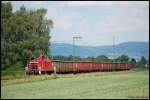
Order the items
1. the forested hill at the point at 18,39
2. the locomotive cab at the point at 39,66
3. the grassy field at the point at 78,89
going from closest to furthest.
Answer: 1. the grassy field at the point at 78,89
2. the locomotive cab at the point at 39,66
3. the forested hill at the point at 18,39

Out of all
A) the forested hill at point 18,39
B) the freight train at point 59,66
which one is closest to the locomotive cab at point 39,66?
the freight train at point 59,66

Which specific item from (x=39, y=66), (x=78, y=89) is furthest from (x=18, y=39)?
(x=78, y=89)

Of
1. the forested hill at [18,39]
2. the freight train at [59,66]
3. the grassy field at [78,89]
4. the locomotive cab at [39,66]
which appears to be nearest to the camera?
the grassy field at [78,89]

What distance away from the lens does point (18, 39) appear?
69000mm

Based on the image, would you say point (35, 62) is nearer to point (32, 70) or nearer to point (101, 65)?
point (32, 70)

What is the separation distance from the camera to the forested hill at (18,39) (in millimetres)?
63531

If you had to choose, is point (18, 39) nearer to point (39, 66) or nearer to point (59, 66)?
point (59, 66)

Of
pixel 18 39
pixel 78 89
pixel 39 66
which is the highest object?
pixel 18 39

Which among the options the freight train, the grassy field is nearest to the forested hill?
the freight train

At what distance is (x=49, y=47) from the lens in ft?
250

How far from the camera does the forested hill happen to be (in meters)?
63.5

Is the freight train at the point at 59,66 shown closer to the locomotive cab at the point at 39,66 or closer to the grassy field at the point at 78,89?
the locomotive cab at the point at 39,66

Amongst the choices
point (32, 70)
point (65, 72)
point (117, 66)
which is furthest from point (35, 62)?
point (117, 66)

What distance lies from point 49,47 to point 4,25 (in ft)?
44.9
